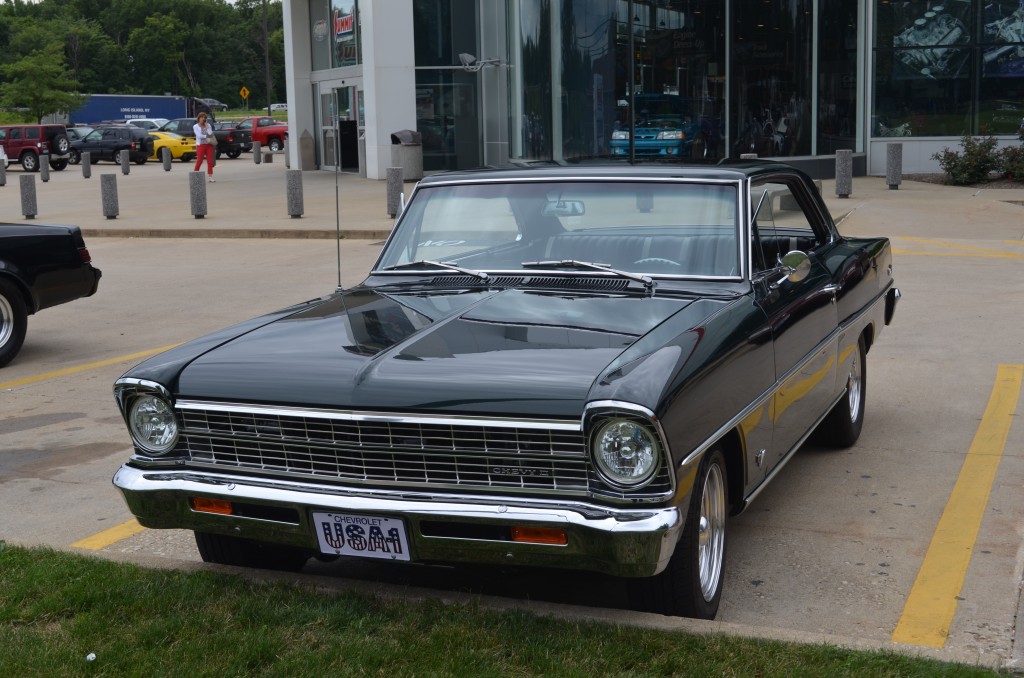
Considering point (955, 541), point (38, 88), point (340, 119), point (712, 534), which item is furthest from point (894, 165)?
point (38, 88)

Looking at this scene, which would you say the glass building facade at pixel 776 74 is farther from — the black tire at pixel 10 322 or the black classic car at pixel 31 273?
the black tire at pixel 10 322

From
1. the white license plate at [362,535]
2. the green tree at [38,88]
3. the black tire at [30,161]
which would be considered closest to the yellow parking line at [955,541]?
the white license plate at [362,535]

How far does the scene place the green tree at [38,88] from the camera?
217ft

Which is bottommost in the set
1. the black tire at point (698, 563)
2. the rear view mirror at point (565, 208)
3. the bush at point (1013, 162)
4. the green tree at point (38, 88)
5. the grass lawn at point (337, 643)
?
the grass lawn at point (337, 643)

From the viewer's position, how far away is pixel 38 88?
219 ft

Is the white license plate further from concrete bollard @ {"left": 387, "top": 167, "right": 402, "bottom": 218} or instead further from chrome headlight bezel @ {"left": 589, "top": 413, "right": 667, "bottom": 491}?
concrete bollard @ {"left": 387, "top": 167, "right": 402, "bottom": 218}

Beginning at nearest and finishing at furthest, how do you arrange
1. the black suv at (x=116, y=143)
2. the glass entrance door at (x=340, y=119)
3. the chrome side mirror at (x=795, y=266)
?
the chrome side mirror at (x=795, y=266) → the glass entrance door at (x=340, y=119) → the black suv at (x=116, y=143)

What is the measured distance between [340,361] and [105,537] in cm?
197

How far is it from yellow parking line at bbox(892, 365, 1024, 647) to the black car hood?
143 cm

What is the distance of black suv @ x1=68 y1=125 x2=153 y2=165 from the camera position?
48.6 metres

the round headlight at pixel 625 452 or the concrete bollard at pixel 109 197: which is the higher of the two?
the concrete bollard at pixel 109 197

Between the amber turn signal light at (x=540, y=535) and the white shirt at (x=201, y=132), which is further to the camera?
the white shirt at (x=201, y=132)

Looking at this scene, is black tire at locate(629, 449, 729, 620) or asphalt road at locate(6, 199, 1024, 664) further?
asphalt road at locate(6, 199, 1024, 664)

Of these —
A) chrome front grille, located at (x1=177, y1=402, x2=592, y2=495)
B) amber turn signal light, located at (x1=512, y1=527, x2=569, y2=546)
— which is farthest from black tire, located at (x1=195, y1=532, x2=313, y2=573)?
amber turn signal light, located at (x1=512, y1=527, x2=569, y2=546)
